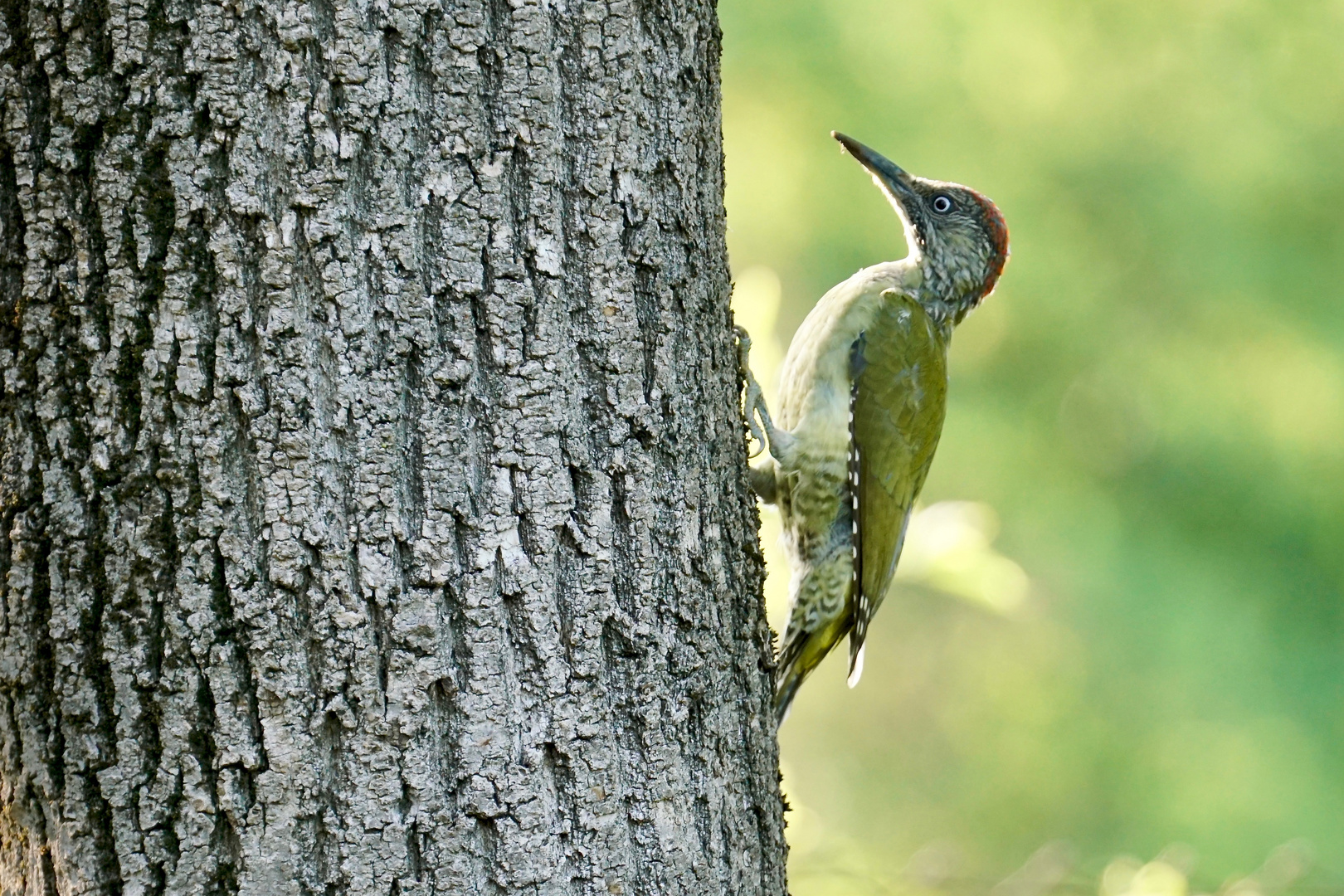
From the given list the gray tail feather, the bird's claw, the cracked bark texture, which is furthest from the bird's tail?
the cracked bark texture

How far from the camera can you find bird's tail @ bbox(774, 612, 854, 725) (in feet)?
9.71

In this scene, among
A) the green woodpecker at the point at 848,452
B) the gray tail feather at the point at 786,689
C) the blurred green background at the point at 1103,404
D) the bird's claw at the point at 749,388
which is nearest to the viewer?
the bird's claw at the point at 749,388

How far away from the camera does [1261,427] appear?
7.95 m

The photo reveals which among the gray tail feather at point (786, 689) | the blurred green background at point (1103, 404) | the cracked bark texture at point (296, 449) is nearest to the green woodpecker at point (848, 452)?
the gray tail feather at point (786, 689)

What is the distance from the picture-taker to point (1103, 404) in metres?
8.95

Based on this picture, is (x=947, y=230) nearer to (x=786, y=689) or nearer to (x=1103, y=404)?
(x=786, y=689)

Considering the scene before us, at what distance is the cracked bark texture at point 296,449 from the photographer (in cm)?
144

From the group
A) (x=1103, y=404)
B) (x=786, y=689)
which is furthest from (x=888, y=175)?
(x=1103, y=404)

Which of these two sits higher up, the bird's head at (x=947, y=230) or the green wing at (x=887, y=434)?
the bird's head at (x=947, y=230)

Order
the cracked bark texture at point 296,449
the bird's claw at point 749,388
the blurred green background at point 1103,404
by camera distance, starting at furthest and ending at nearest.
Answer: the blurred green background at point 1103,404, the bird's claw at point 749,388, the cracked bark texture at point 296,449

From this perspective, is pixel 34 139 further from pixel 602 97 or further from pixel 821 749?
pixel 821 749

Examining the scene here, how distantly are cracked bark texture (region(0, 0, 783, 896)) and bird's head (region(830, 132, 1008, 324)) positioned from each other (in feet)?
7.34

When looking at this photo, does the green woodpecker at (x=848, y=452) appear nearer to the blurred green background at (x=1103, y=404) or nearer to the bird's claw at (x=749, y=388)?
the bird's claw at (x=749, y=388)

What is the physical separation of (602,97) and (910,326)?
1857 mm
